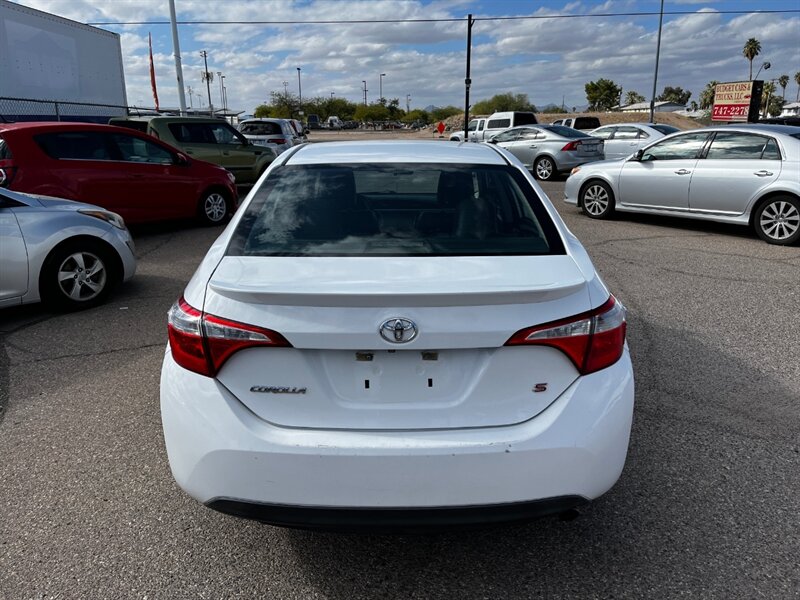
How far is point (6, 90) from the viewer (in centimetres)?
1602

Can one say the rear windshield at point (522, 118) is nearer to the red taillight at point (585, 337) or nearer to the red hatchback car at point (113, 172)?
the red hatchback car at point (113, 172)

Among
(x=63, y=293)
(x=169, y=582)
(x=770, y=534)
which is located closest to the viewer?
(x=169, y=582)

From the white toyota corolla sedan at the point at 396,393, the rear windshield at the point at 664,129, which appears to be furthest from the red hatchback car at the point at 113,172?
the rear windshield at the point at 664,129

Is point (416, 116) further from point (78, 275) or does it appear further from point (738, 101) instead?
point (78, 275)

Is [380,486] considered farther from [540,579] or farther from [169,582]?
[169,582]

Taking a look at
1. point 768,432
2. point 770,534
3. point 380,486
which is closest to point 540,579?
point 380,486

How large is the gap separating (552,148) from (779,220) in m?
9.53

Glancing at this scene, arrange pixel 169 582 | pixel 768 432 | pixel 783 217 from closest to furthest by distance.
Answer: pixel 169 582 < pixel 768 432 < pixel 783 217

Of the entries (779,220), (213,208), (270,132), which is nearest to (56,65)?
(270,132)

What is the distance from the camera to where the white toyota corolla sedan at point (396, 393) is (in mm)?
2131

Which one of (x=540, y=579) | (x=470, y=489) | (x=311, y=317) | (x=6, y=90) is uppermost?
(x=6, y=90)

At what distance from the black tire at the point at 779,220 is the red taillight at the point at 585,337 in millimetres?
7777

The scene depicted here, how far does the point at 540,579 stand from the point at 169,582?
1.45 m

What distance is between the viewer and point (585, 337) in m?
2.25
